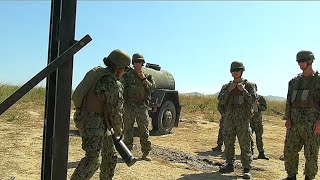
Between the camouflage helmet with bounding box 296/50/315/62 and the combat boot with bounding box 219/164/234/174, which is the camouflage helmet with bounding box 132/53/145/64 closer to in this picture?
the combat boot with bounding box 219/164/234/174

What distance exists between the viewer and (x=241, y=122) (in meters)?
6.79

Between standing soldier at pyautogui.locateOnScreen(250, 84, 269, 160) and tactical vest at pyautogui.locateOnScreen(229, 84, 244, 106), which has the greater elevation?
tactical vest at pyautogui.locateOnScreen(229, 84, 244, 106)

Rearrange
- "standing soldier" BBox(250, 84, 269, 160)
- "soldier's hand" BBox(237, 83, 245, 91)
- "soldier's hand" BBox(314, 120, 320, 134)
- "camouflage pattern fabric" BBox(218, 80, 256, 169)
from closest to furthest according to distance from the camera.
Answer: "soldier's hand" BBox(314, 120, 320, 134)
"soldier's hand" BBox(237, 83, 245, 91)
"camouflage pattern fabric" BBox(218, 80, 256, 169)
"standing soldier" BBox(250, 84, 269, 160)

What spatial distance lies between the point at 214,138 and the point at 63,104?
9.71 m

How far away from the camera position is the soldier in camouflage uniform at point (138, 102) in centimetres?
756

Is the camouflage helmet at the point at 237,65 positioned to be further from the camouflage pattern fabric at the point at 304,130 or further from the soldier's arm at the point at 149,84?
the soldier's arm at the point at 149,84

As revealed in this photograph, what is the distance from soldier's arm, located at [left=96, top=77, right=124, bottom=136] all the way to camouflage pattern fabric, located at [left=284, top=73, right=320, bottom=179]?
3.01 metres

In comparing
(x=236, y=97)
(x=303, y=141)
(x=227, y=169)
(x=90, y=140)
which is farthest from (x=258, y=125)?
(x=90, y=140)

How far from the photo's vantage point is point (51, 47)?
3.35 metres

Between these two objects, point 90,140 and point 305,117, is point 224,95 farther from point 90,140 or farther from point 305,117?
point 90,140

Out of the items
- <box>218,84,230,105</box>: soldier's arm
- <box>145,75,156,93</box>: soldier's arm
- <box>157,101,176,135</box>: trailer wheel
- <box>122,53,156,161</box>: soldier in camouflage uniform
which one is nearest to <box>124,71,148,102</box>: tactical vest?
<box>122,53,156,161</box>: soldier in camouflage uniform

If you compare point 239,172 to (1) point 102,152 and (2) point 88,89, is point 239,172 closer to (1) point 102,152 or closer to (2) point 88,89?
(1) point 102,152

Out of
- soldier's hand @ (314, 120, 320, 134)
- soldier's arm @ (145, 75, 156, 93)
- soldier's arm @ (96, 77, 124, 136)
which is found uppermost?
soldier's arm @ (145, 75, 156, 93)

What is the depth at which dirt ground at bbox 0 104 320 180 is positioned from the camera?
20.9 feet
